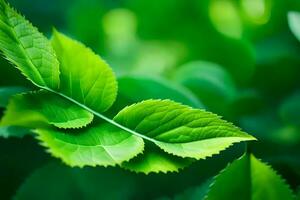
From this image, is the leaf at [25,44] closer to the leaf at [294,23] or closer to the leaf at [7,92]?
the leaf at [7,92]

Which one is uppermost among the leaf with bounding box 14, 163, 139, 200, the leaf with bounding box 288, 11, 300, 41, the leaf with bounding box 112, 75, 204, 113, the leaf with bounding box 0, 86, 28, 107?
the leaf with bounding box 288, 11, 300, 41

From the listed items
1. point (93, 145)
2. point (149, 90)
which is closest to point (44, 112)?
point (93, 145)

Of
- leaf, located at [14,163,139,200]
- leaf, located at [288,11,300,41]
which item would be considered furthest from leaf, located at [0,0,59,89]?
leaf, located at [288,11,300,41]

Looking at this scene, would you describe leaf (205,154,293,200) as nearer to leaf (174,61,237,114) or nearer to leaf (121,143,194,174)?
leaf (121,143,194,174)

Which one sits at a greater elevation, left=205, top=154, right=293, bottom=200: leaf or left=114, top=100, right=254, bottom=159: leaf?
left=114, top=100, right=254, bottom=159: leaf

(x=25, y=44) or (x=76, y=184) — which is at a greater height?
(x=25, y=44)

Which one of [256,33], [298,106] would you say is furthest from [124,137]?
[256,33]

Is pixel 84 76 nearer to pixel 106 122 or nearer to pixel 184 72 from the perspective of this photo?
pixel 106 122
